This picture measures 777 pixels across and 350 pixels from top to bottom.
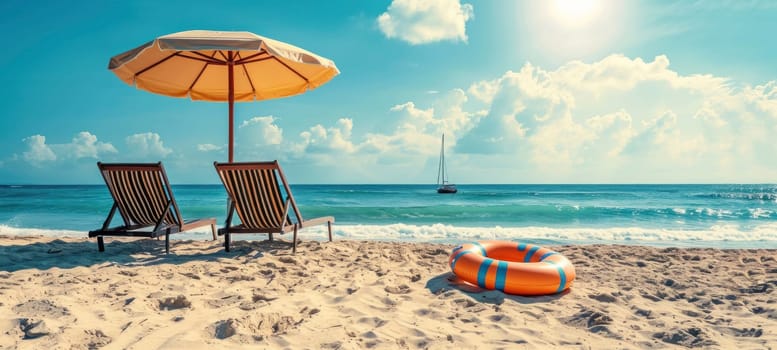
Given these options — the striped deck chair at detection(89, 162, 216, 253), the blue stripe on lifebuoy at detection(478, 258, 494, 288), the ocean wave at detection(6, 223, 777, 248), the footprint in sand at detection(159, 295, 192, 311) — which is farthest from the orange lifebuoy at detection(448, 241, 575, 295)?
the ocean wave at detection(6, 223, 777, 248)

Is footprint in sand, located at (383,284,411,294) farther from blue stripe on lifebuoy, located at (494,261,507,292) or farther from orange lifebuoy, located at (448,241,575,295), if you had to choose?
blue stripe on lifebuoy, located at (494,261,507,292)

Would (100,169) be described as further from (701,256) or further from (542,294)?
(701,256)

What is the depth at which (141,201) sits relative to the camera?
177 inches

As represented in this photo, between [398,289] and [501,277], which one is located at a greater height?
[501,277]

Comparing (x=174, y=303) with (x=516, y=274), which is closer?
(x=174, y=303)

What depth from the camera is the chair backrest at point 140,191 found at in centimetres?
432

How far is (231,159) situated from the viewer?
204 inches

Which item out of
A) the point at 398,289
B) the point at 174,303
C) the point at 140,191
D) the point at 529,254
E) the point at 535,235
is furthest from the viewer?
the point at 535,235

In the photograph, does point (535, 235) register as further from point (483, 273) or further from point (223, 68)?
point (223, 68)

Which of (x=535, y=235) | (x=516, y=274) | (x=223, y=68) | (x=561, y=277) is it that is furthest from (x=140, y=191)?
(x=535, y=235)

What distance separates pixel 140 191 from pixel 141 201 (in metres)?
0.13

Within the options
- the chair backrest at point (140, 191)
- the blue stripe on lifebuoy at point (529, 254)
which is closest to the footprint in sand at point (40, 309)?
the chair backrest at point (140, 191)

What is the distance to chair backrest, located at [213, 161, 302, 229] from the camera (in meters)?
4.32

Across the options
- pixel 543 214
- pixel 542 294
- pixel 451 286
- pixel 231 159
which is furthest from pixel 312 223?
pixel 543 214
